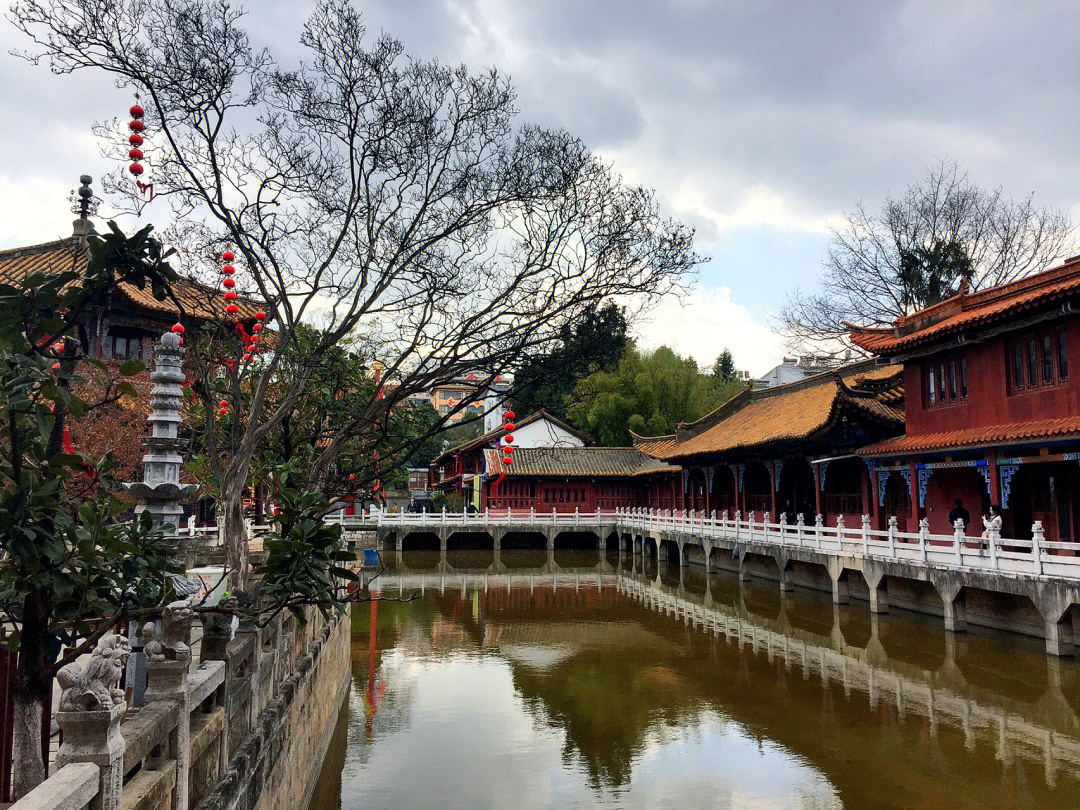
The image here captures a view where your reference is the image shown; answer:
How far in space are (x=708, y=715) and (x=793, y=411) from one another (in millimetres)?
14933

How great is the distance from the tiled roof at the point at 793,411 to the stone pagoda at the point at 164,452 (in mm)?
14624

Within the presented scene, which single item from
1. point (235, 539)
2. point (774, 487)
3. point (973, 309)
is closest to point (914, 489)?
point (973, 309)

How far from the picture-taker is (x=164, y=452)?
5.76 meters

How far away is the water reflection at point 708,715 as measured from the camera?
7441 millimetres

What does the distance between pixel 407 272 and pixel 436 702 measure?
19.0 ft

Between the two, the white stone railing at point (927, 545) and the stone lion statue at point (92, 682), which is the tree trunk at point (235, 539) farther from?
the white stone railing at point (927, 545)

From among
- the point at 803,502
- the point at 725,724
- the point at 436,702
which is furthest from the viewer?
the point at 803,502

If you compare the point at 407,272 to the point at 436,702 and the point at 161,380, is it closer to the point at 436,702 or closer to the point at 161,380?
the point at 161,380

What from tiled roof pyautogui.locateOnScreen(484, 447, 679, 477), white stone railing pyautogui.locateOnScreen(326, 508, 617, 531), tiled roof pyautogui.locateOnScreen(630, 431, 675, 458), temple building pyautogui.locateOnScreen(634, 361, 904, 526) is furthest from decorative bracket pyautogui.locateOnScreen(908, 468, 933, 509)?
tiled roof pyautogui.locateOnScreen(484, 447, 679, 477)

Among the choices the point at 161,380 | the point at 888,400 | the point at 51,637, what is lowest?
the point at 51,637

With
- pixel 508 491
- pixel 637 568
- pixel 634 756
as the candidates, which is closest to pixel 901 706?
pixel 634 756

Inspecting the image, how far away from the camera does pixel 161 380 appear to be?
5.88m

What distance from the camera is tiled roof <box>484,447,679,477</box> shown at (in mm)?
36250

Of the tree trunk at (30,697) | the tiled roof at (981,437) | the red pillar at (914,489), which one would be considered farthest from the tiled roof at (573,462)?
the tree trunk at (30,697)
